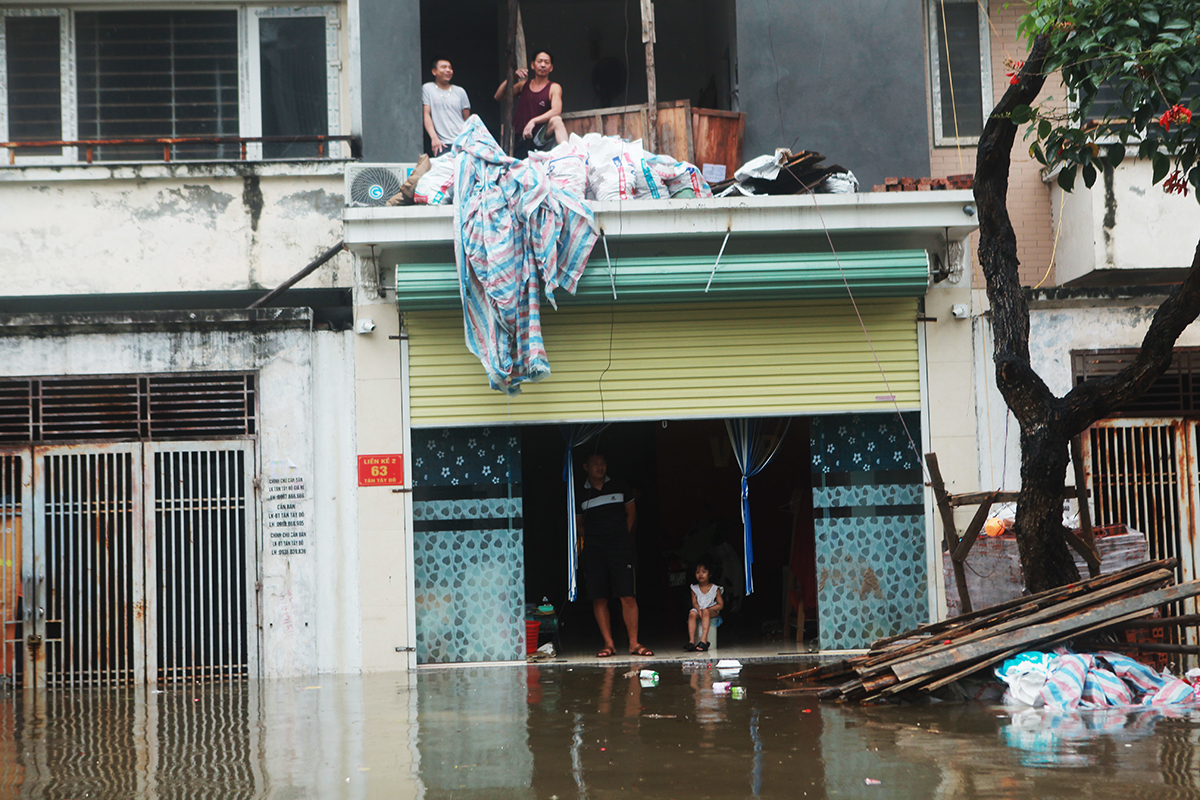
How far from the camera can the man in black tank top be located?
10.9 meters

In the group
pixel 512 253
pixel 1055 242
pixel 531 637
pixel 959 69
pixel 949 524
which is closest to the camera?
pixel 949 524

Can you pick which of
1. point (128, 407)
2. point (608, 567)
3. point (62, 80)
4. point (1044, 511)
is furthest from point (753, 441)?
point (62, 80)

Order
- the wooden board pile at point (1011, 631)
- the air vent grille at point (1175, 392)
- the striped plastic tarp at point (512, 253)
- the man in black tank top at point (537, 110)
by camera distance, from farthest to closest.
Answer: the man in black tank top at point (537, 110) < the air vent grille at point (1175, 392) < the striped plastic tarp at point (512, 253) < the wooden board pile at point (1011, 631)

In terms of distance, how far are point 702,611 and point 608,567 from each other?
979 millimetres

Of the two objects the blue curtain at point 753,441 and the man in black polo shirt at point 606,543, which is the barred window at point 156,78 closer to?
the man in black polo shirt at point 606,543

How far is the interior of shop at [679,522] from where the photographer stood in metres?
12.9

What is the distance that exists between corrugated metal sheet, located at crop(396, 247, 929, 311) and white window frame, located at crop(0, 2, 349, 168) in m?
2.59

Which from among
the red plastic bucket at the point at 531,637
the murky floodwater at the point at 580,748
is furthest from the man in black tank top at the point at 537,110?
the murky floodwater at the point at 580,748

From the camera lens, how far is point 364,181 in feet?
33.4

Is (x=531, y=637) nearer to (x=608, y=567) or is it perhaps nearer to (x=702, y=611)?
(x=608, y=567)

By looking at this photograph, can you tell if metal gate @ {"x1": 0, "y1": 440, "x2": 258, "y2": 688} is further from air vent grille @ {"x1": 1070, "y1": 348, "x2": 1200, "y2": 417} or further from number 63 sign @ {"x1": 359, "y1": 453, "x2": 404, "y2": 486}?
air vent grille @ {"x1": 1070, "y1": 348, "x2": 1200, "y2": 417}

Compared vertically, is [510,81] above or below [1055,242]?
above

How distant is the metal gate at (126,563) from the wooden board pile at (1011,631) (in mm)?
5280

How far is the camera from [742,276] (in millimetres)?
10016
